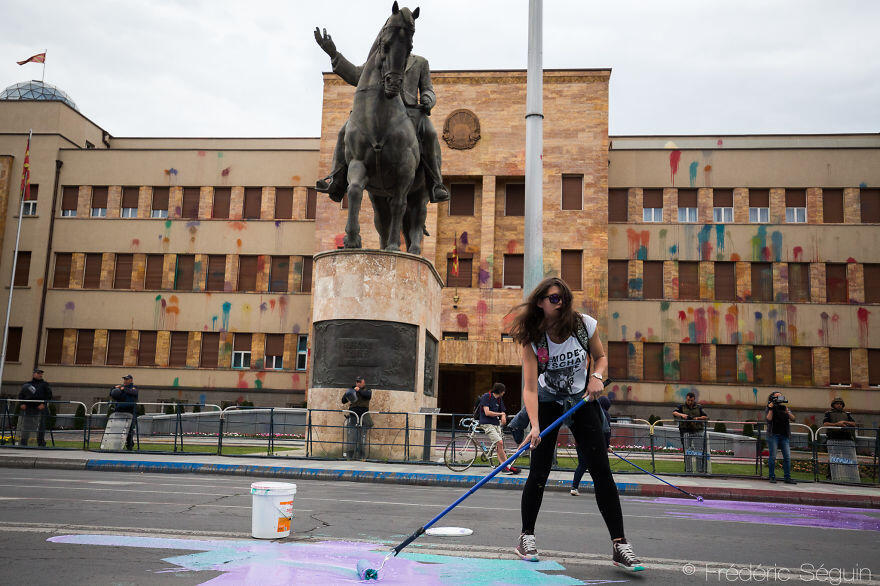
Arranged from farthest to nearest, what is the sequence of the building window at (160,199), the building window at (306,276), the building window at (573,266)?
the building window at (160,199) → the building window at (306,276) → the building window at (573,266)

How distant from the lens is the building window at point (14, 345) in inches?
1631

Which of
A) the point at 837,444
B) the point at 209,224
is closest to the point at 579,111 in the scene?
the point at 209,224

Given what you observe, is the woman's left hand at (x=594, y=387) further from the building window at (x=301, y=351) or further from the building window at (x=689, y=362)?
the building window at (x=301, y=351)

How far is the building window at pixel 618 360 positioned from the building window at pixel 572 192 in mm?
7730

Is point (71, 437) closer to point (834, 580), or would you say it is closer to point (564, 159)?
point (834, 580)

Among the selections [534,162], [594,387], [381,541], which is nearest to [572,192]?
[534,162]

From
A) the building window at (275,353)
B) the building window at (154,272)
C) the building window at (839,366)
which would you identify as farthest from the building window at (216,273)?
the building window at (839,366)

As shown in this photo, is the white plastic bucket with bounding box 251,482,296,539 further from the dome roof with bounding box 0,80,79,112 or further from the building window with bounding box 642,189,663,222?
the dome roof with bounding box 0,80,79,112

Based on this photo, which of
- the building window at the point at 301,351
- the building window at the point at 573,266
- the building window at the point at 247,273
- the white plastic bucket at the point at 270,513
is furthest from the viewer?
the building window at the point at 247,273

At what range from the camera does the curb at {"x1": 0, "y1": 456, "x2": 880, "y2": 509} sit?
451 inches

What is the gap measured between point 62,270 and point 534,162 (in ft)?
117

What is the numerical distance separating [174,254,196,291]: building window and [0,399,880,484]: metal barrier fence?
2353cm

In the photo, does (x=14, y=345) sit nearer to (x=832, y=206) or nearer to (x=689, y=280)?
(x=689, y=280)

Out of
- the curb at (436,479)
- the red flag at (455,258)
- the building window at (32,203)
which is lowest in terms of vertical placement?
the curb at (436,479)
